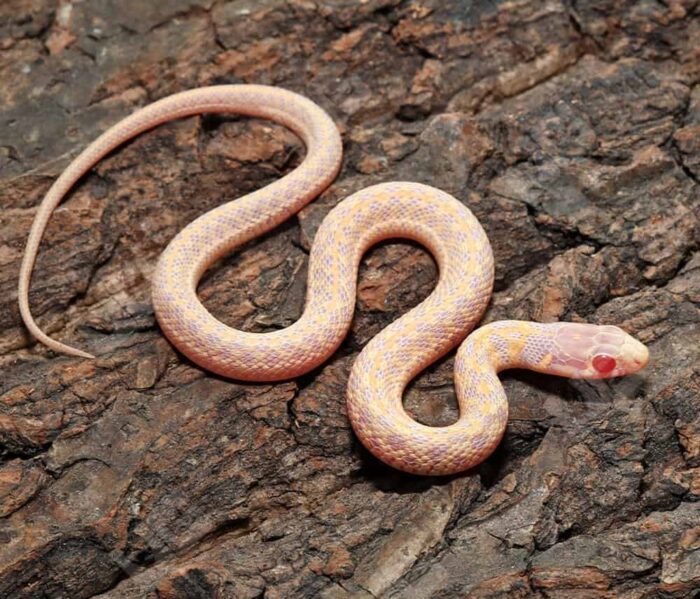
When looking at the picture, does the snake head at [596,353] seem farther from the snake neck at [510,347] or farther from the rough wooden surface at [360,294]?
the rough wooden surface at [360,294]

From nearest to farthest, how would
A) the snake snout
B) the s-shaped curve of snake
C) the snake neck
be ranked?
the s-shaped curve of snake, the snake snout, the snake neck

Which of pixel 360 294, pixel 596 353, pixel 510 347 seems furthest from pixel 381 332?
pixel 596 353

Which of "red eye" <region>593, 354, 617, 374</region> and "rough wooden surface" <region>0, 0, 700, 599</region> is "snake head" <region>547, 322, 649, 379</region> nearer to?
"red eye" <region>593, 354, 617, 374</region>

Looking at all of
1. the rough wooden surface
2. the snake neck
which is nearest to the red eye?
the rough wooden surface

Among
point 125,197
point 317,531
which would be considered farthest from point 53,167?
point 317,531

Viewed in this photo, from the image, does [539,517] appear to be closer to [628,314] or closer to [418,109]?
[628,314]

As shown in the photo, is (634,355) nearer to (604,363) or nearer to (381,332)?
(604,363)
